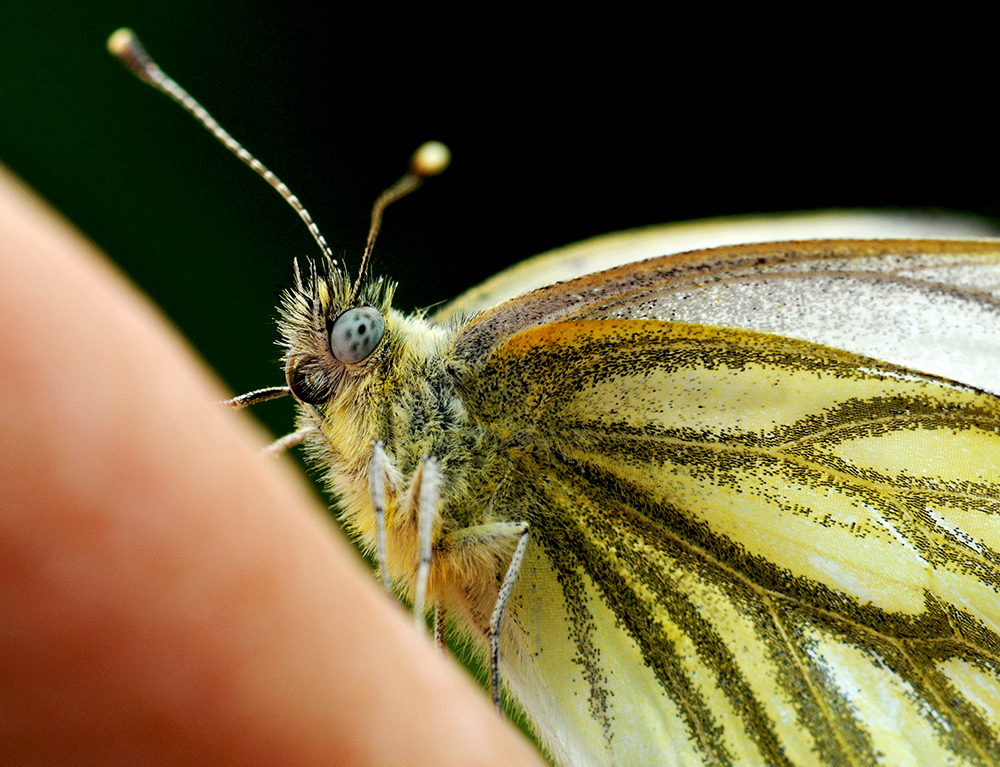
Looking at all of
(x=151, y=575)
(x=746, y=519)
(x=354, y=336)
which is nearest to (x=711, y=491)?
(x=746, y=519)

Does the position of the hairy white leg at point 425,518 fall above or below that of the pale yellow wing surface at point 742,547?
above

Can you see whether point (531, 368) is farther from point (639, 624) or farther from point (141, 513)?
point (141, 513)

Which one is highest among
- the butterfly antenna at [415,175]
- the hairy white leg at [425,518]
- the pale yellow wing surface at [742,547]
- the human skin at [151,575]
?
the butterfly antenna at [415,175]

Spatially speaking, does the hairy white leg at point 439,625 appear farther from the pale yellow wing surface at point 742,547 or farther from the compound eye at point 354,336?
the compound eye at point 354,336

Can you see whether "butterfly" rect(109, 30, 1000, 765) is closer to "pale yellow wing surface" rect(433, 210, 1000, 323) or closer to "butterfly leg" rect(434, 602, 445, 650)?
"butterfly leg" rect(434, 602, 445, 650)

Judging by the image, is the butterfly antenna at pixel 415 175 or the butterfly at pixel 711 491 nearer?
the butterfly at pixel 711 491

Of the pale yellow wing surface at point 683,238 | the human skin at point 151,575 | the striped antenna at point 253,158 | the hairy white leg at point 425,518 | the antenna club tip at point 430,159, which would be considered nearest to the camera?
the human skin at point 151,575

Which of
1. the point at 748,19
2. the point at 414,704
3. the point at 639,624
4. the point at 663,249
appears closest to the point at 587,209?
the point at 748,19

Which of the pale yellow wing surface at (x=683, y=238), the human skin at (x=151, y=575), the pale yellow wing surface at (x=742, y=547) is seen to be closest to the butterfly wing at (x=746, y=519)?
the pale yellow wing surface at (x=742, y=547)
